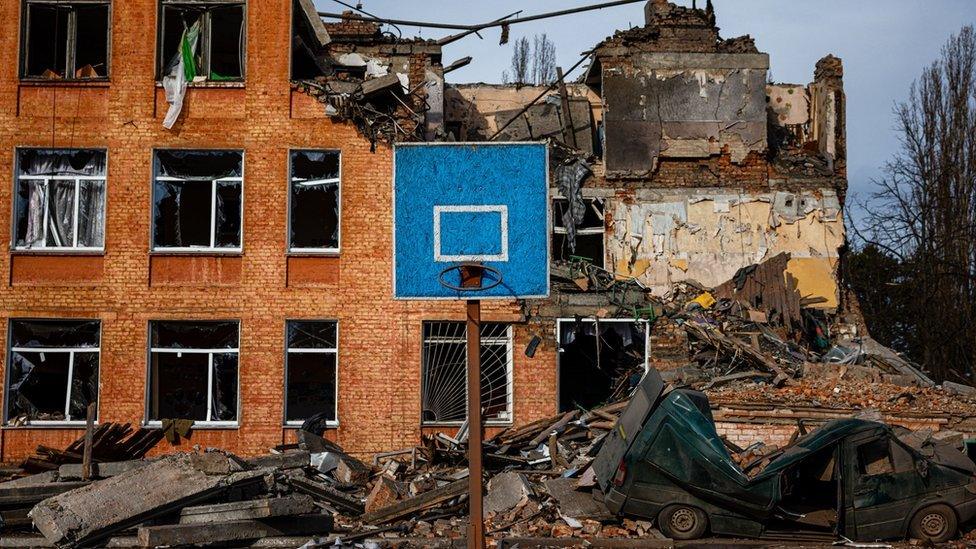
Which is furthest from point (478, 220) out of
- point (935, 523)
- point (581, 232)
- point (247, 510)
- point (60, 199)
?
point (581, 232)

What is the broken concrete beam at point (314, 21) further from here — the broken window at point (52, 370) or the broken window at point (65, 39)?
the broken window at point (52, 370)

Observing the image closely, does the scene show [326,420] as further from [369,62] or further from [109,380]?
[369,62]

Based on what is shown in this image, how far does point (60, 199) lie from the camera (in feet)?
64.3

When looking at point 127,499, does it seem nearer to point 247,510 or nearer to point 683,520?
point 247,510


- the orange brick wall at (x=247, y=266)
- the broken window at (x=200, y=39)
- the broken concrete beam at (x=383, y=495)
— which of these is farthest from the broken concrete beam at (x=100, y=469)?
the broken window at (x=200, y=39)

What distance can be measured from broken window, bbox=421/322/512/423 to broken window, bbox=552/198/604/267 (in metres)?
4.19

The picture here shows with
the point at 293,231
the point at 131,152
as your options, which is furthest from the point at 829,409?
the point at 131,152

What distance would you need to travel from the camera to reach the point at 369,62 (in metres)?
23.3

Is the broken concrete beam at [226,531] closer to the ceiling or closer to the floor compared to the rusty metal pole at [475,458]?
closer to the floor

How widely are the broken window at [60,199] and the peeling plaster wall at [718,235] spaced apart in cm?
1125

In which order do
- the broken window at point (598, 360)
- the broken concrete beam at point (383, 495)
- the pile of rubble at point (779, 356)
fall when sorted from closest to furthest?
1. the broken concrete beam at point (383, 495)
2. the pile of rubble at point (779, 356)
3. the broken window at point (598, 360)

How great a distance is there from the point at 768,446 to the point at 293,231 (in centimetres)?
971

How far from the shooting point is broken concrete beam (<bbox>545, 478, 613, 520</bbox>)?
552 inches

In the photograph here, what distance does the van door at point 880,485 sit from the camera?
516 inches
